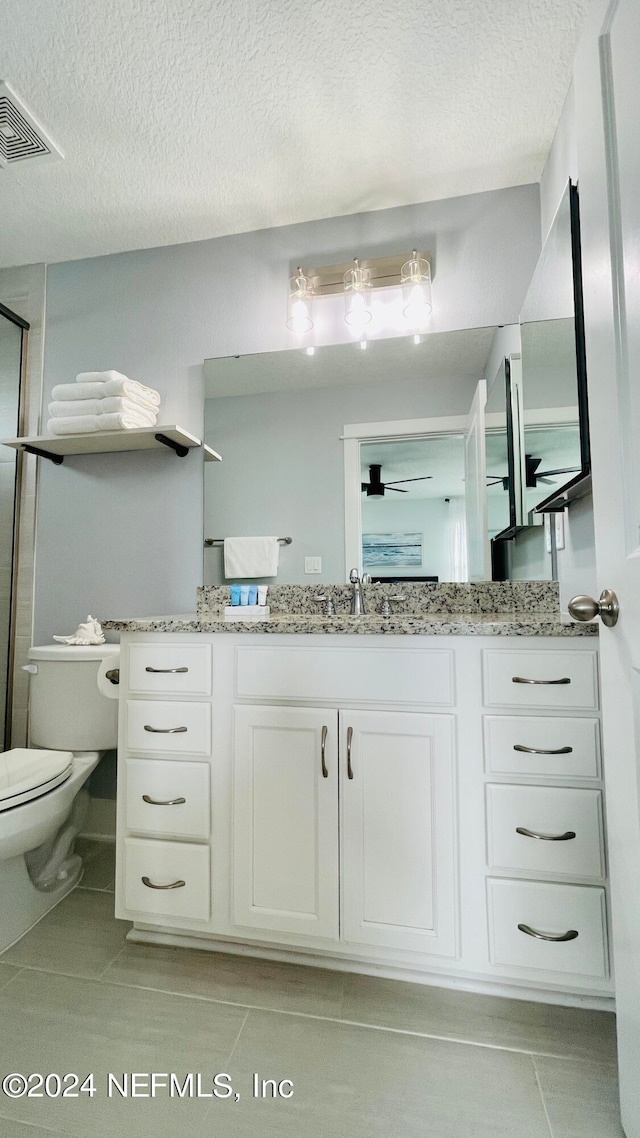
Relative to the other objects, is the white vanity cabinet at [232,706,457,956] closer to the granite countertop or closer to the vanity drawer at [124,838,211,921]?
the vanity drawer at [124,838,211,921]

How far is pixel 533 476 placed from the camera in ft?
5.40

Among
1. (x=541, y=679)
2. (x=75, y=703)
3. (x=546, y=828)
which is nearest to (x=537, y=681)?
(x=541, y=679)

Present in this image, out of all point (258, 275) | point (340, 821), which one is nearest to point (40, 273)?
point (258, 275)

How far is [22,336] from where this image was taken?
2.35 metres

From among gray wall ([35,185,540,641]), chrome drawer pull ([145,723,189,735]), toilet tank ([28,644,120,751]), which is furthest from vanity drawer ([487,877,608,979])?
gray wall ([35,185,540,641])

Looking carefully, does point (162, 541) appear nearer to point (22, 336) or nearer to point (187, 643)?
point (187, 643)

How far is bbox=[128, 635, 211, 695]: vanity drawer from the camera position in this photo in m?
1.45

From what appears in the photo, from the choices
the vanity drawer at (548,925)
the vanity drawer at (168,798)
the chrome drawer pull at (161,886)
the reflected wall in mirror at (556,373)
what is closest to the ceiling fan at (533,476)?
the reflected wall in mirror at (556,373)

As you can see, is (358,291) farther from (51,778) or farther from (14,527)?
(51,778)

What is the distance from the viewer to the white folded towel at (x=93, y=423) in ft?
6.46

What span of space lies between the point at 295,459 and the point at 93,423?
77cm

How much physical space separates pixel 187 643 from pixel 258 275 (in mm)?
1522

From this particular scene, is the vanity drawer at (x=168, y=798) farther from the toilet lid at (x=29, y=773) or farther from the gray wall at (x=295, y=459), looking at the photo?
the gray wall at (x=295, y=459)

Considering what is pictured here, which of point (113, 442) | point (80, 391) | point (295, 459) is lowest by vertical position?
point (295, 459)
